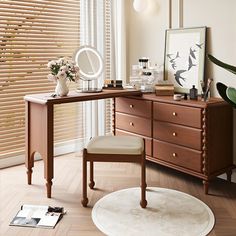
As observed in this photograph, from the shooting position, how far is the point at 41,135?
9.21ft

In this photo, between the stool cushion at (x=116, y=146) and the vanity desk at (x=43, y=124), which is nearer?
the stool cushion at (x=116, y=146)

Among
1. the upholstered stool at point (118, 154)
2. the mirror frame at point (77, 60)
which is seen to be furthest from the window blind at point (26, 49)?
the upholstered stool at point (118, 154)

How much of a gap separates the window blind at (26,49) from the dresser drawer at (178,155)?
4.60 ft

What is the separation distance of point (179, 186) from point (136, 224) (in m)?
0.85

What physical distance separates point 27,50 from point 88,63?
30.9 inches

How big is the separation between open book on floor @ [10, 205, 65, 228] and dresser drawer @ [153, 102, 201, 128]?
1.25 metres

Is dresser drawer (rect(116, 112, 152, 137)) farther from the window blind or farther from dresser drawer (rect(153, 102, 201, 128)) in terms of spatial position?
the window blind

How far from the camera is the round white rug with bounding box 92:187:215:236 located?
2.23m

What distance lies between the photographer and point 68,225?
2322 millimetres

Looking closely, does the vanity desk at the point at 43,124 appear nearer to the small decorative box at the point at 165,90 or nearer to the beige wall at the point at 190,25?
the small decorative box at the point at 165,90

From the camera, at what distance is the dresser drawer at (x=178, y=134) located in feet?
9.44

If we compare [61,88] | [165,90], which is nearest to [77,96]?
[61,88]

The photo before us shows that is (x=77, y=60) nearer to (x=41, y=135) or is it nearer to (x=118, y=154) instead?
(x=41, y=135)

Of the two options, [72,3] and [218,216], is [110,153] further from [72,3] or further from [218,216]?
[72,3]
